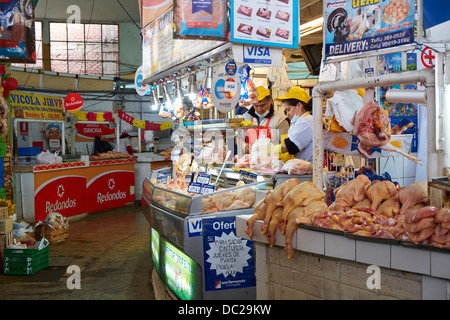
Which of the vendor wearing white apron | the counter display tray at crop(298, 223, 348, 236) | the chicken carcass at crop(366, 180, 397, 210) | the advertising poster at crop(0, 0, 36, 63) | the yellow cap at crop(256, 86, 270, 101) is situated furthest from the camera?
the yellow cap at crop(256, 86, 270, 101)

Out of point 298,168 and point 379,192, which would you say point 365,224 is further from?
point 298,168

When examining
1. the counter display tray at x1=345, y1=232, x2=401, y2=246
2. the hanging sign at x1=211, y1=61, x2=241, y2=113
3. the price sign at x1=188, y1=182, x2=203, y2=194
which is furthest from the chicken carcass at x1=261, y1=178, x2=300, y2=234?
the hanging sign at x1=211, y1=61, x2=241, y2=113

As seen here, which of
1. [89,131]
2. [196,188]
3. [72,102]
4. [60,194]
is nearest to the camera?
[196,188]

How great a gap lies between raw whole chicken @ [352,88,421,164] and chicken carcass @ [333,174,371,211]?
38cm

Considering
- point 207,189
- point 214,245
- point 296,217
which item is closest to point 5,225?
point 207,189

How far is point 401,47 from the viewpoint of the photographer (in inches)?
124

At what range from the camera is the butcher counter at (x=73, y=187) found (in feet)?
34.4

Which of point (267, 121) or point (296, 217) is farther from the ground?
point (267, 121)

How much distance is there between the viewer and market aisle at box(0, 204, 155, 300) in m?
6.07

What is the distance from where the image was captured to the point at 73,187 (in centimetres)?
1173

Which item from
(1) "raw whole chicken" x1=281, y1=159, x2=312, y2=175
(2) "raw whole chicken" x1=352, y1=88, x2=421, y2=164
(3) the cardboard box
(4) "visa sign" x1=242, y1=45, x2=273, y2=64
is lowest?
(3) the cardboard box

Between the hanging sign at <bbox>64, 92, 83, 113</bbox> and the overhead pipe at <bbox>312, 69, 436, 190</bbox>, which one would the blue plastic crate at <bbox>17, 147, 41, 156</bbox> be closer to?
the hanging sign at <bbox>64, 92, 83, 113</bbox>

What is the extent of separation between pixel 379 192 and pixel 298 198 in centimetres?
55

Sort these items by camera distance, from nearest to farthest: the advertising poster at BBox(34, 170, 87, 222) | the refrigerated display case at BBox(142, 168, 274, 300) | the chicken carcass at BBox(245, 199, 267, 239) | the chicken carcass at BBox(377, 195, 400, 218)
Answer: the chicken carcass at BBox(377, 195, 400, 218), the chicken carcass at BBox(245, 199, 267, 239), the refrigerated display case at BBox(142, 168, 274, 300), the advertising poster at BBox(34, 170, 87, 222)
